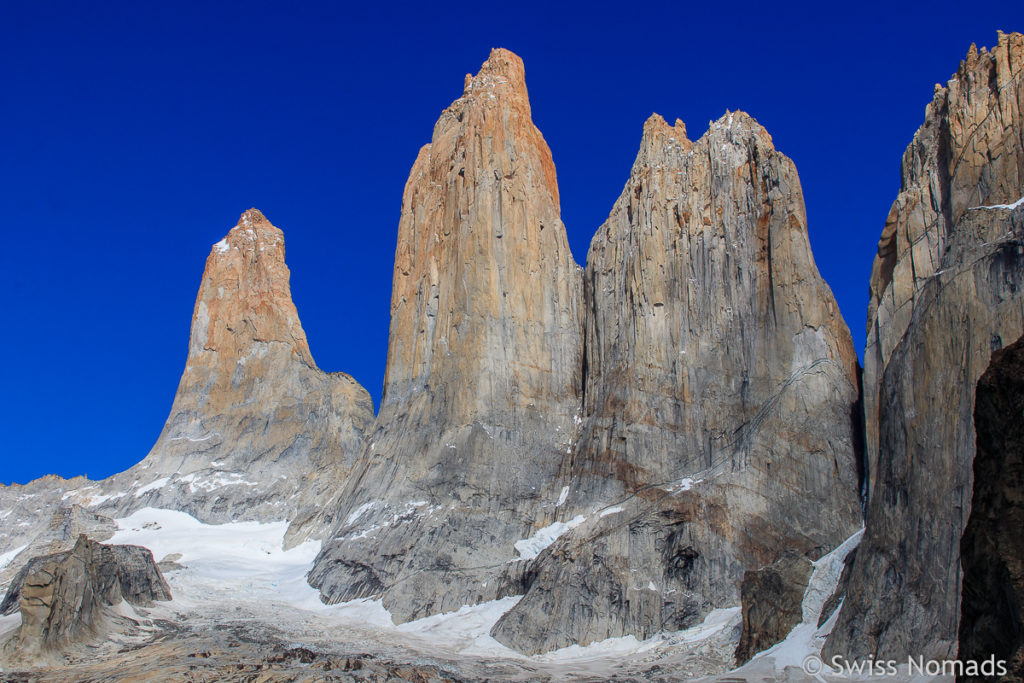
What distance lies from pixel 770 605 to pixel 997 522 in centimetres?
2517

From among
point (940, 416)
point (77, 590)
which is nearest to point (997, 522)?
point (940, 416)

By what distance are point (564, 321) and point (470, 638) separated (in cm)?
2170

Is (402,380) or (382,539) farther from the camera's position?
(402,380)

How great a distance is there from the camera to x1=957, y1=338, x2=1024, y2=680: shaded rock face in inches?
322

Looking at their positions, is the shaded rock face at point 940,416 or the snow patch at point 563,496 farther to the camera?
the snow patch at point 563,496

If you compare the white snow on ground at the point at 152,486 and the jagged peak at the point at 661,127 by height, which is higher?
the jagged peak at the point at 661,127

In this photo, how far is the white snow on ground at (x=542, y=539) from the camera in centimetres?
4577

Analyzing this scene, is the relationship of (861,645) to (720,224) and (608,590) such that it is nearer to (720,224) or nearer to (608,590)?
(608,590)

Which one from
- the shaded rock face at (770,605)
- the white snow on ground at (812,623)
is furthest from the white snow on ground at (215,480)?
the white snow on ground at (812,623)

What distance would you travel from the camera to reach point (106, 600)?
4109 centimetres

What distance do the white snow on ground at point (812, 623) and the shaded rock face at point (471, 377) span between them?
51.2ft

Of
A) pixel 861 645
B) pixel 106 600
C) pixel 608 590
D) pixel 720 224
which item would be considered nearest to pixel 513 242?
pixel 720 224

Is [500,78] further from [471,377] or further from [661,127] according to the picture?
[471,377]

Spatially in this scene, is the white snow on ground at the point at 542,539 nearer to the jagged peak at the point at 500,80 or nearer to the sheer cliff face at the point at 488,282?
the sheer cliff face at the point at 488,282
